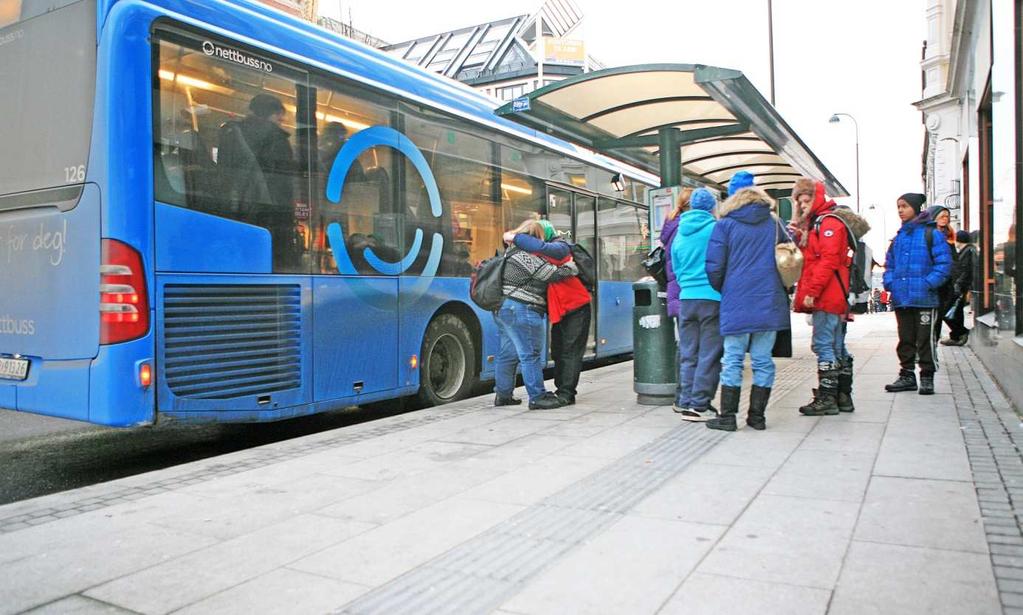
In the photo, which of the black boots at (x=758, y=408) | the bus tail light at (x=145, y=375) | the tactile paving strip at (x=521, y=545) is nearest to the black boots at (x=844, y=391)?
the black boots at (x=758, y=408)

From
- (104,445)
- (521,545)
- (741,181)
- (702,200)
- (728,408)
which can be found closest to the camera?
(521,545)

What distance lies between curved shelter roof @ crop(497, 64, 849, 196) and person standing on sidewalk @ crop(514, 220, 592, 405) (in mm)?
1416

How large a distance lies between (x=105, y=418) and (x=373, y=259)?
258 centimetres

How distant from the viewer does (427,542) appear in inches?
132

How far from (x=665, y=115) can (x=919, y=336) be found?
3376mm

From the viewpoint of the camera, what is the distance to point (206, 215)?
519cm

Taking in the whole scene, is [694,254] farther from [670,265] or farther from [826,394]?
[826,394]

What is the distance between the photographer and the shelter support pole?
8188 mm

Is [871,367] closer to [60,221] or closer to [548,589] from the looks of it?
[548,589]

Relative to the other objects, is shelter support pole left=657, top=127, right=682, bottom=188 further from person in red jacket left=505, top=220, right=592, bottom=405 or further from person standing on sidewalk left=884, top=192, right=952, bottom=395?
person standing on sidewalk left=884, top=192, right=952, bottom=395

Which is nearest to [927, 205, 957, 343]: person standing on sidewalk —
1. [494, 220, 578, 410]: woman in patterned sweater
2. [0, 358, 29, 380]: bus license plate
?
[494, 220, 578, 410]: woman in patterned sweater

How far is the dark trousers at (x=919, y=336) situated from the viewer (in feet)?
22.4

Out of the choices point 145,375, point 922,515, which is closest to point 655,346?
point 922,515

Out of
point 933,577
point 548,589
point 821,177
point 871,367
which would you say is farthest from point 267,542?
point 821,177
